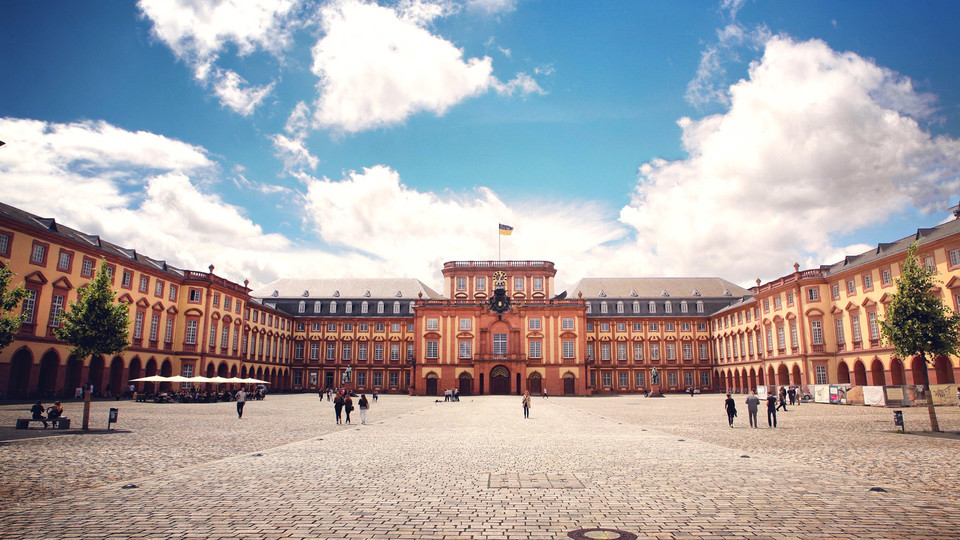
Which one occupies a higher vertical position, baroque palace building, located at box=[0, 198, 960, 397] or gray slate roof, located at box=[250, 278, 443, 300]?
gray slate roof, located at box=[250, 278, 443, 300]

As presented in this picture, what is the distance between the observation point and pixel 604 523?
8.01 m

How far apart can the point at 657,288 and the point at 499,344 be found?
2895 centimetres

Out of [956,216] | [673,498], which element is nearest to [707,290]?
[956,216]

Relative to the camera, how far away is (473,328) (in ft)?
261

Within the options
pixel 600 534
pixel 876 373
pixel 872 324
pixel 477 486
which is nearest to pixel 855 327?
pixel 872 324

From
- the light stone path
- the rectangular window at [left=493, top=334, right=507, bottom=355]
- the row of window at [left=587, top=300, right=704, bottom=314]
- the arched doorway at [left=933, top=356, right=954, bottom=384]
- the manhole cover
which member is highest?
the row of window at [left=587, top=300, right=704, bottom=314]

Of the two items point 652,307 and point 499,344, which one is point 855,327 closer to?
point 652,307

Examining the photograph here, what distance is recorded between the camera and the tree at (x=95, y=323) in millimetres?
23578

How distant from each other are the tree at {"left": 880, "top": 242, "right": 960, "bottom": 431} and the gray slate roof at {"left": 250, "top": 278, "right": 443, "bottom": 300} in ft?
234

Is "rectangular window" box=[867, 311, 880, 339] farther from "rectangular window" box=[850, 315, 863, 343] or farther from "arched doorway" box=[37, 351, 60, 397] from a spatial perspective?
"arched doorway" box=[37, 351, 60, 397]

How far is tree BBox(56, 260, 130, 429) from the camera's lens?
23.6 m

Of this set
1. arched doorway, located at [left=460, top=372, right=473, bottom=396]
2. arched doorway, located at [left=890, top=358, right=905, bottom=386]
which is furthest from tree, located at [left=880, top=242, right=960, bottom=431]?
arched doorway, located at [left=460, top=372, right=473, bottom=396]

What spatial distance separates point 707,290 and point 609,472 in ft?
276

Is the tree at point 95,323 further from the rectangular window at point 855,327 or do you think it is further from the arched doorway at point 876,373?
the rectangular window at point 855,327
